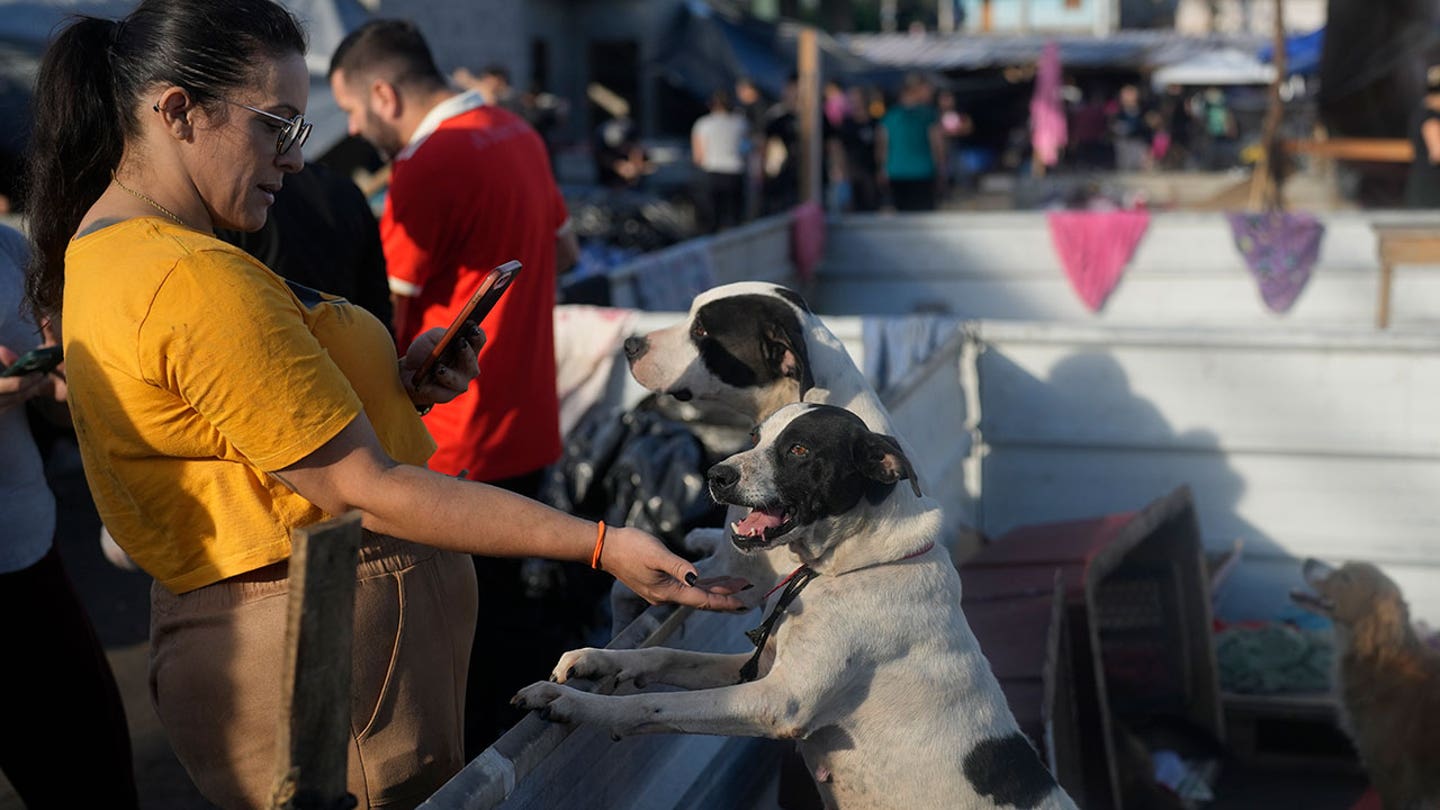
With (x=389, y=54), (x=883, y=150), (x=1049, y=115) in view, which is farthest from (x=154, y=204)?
(x=1049, y=115)

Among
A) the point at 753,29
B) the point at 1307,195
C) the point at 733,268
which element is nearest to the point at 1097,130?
the point at 753,29

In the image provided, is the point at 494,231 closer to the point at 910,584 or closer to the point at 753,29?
the point at 910,584

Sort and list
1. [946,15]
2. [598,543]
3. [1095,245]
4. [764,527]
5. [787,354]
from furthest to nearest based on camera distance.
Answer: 1. [946,15]
2. [1095,245]
3. [787,354]
4. [764,527]
5. [598,543]

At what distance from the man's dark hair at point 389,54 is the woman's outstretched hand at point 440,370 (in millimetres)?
1668

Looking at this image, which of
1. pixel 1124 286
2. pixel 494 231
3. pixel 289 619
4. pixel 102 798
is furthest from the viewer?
pixel 1124 286

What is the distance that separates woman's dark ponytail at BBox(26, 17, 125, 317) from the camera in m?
2.04

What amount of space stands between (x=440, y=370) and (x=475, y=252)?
1391 mm

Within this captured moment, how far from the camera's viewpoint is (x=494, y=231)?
3727 millimetres

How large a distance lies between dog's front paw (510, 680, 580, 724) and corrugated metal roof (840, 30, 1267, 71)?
36.1m

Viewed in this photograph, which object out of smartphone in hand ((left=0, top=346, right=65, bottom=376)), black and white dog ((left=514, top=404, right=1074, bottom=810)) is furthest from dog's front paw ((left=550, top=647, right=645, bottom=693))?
smartphone in hand ((left=0, top=346, right=65, bottom=376))

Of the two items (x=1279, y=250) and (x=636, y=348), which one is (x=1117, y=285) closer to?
(x=1279, y=250)

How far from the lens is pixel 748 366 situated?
3.16 meters

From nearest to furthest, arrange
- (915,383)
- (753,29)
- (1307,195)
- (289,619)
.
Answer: (289,619) < (915,383) < (1307,195) < (753,29)

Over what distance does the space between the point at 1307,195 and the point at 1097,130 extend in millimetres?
10456
